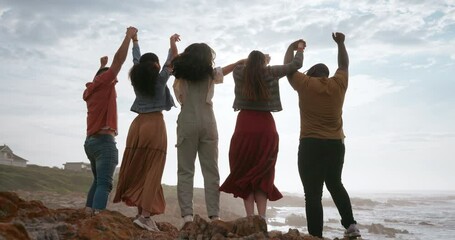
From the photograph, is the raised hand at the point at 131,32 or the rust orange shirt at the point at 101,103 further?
the raised hand at the point at 131,32

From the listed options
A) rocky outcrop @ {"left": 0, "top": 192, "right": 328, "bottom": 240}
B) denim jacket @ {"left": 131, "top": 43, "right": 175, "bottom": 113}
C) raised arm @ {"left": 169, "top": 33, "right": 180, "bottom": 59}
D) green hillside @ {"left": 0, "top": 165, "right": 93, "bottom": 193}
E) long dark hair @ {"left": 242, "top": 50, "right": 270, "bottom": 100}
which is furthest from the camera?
green hillside @ {"left": 0, "top": 165, "right": 93, "bottom": 193}

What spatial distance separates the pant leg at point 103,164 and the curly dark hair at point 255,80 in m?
1.89

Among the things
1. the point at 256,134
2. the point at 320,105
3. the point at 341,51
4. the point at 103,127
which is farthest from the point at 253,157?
the point at 103,127

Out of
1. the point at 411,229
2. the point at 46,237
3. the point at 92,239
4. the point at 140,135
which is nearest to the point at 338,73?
the point at 140,135

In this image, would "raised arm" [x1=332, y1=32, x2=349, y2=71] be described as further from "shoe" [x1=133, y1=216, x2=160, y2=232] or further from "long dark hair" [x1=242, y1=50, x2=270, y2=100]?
"shoe" [x1=133, y1=216, x2=160, y2=232]

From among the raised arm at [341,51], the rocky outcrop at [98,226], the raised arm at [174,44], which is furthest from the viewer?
the raised arm at [174,44]

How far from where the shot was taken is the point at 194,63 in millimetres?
5051

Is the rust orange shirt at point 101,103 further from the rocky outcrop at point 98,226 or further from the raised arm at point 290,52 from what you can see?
the raised arm at point 290,52

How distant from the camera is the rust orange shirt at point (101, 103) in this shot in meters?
5.17

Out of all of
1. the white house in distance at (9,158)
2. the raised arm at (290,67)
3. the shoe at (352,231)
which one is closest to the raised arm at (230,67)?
the raised arm at (290,67)

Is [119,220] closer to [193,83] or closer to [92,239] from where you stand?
[92,239]

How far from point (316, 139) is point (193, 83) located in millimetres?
1745

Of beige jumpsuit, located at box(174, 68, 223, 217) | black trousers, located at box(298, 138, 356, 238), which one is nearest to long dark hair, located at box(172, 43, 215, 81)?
beige jumpsuit, located at box(174, 68, 223, 217)

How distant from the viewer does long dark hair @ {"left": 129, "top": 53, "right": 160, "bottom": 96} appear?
512 cm
